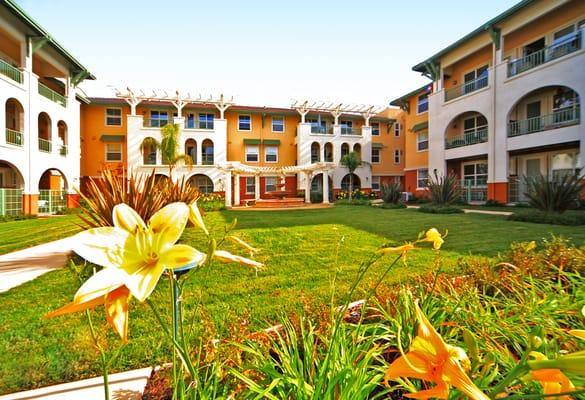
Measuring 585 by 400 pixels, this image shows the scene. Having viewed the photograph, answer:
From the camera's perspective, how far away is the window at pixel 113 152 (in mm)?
29781

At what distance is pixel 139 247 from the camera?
2.79 feet

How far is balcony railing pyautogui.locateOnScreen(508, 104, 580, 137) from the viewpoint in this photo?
16328mm

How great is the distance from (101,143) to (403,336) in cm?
3427

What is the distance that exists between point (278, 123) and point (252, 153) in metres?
4.47

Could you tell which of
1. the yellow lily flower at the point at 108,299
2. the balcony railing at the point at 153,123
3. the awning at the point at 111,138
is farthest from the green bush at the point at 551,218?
the awning at the point at 111,138

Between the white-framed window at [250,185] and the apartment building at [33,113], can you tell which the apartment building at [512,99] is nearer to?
the white-framed window at [250,185]

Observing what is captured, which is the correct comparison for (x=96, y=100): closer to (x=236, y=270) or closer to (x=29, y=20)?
(x=29, y=20)

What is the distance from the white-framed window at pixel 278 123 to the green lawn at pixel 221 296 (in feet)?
87.4

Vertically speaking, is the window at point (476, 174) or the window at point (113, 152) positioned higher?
the window at point (113, 152)

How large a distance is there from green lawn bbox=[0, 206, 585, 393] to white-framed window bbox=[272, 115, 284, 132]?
1049 inches

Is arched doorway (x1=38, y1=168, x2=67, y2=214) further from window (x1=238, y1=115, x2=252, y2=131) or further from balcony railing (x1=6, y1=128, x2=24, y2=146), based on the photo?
window (x1=238, y1=115, x2=252, y2=131)

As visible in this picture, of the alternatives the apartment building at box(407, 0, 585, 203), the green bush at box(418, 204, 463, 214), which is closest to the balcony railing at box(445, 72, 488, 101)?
the apartment building at box(407, 0, 585, 203)

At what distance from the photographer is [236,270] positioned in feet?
17.4

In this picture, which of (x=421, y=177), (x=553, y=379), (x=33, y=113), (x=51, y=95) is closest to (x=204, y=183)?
(x=51, y=95)
